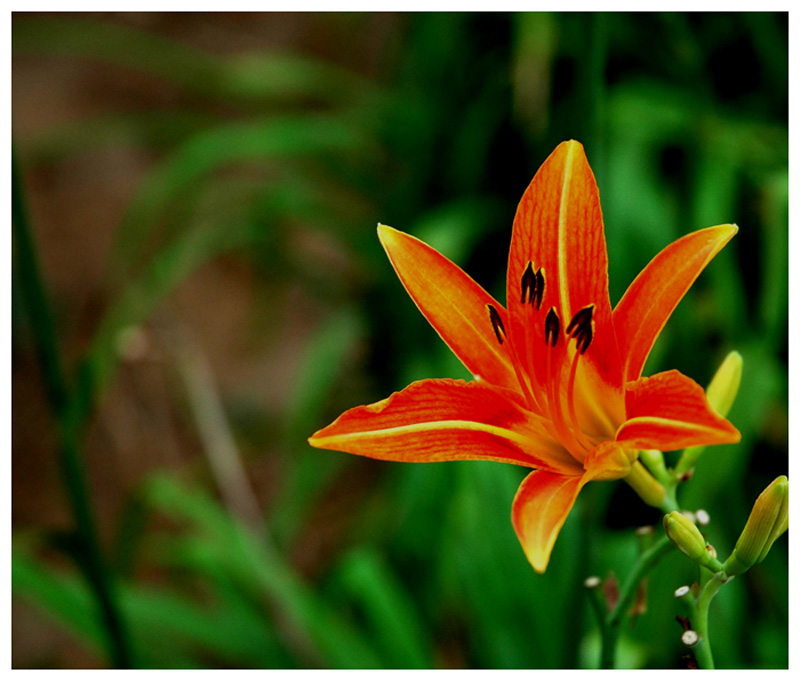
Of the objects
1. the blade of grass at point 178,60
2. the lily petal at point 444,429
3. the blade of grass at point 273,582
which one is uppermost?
the blade of grass at point 178,60

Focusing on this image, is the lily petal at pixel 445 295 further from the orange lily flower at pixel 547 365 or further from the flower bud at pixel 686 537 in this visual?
the flower bud at pixel 686 537

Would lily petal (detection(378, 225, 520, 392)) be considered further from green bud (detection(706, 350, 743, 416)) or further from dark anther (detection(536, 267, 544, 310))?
green bud (detection(706, 350, 743, 416))

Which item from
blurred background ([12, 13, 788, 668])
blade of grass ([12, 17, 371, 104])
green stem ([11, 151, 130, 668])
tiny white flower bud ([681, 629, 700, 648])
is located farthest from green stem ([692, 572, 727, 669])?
blade of grass ([12, 17, 371, 104])

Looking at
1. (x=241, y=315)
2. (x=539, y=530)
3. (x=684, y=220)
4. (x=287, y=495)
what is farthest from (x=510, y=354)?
(x=241, y=315)

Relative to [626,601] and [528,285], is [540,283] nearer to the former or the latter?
[528,285]

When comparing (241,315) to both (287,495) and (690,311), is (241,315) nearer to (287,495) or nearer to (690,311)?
(287,495)

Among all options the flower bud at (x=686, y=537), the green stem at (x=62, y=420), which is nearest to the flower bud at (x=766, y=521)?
the flower bud at (x=686, y=537)

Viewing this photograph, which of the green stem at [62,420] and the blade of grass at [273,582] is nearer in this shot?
the green stem at [62,420]
